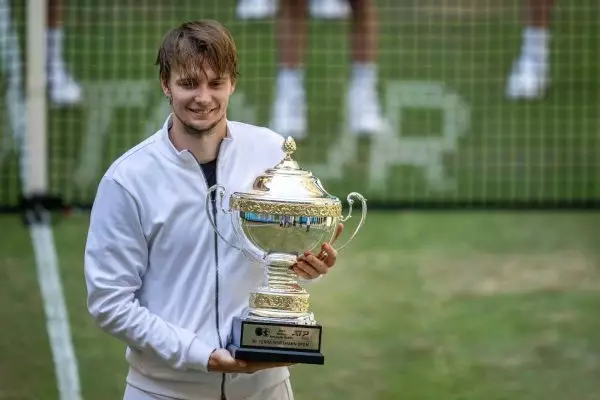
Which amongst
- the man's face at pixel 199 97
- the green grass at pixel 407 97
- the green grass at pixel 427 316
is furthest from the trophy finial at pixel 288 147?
the green grass at pixel 407 97

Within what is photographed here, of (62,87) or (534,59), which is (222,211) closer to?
(62,87)

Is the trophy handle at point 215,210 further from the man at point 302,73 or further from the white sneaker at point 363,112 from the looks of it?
the white sneaker at point 363,112

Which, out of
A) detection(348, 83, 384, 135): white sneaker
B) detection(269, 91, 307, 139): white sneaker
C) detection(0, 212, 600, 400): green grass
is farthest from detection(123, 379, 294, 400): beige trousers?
detection(348, 83, 384, 135): white sneaker

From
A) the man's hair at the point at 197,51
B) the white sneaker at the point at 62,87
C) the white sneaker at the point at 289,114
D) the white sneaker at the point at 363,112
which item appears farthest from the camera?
the white sneaker at the point at 363,112

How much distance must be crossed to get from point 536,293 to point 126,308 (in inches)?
193

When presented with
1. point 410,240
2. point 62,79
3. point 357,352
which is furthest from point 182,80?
point 62,79

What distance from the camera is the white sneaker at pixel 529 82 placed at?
1376 centimetres

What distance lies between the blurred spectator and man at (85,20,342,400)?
34.2 feet

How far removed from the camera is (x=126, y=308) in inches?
129

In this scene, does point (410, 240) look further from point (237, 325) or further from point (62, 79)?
point (237, 325)

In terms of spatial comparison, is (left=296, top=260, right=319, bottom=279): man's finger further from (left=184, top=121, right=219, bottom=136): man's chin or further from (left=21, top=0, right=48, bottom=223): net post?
(left=21, top=0, right=48, bottom=223): net post

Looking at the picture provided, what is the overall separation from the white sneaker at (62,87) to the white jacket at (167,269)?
9.19 m

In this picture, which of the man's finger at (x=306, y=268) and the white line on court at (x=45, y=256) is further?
the white line on court at (x=45, y=256)

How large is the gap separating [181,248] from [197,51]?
42 centimetres
